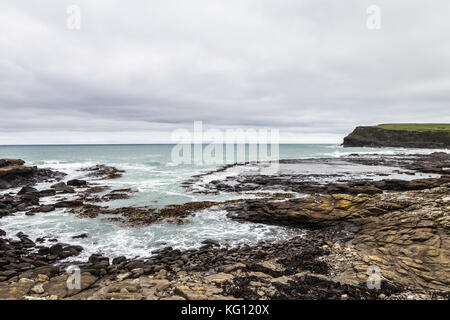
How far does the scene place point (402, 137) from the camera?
124188 mm

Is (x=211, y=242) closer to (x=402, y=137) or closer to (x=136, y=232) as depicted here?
(x=136, y=232)

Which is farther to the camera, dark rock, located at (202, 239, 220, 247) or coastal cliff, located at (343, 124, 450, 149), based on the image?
coastal cliff, located at (343, 124, 450, 149)

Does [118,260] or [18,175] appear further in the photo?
[18,175]

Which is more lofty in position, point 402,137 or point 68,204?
point 402,137

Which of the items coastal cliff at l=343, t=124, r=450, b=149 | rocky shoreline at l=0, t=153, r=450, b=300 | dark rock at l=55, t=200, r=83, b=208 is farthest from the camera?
coastal cliff at l=343, t=124, r=450, b=149

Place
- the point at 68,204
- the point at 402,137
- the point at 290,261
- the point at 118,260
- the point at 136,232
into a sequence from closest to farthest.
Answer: the point at 290,261 → the point at 118,260 → the point at 136,232 → the point at 68,204 → the point at 402,137

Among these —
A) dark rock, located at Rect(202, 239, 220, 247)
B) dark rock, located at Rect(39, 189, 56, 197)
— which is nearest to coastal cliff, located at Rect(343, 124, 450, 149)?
dark rock, located at Rect(202, 239, 220, 247)

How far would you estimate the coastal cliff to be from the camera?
111 m

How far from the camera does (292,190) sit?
27.5 m

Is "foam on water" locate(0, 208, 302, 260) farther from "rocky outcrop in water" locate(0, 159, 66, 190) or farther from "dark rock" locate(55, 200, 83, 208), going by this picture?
"rocky outcrop in water" locate(0, 159, 66, 190)

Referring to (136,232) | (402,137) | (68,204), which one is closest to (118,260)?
(136,232)
